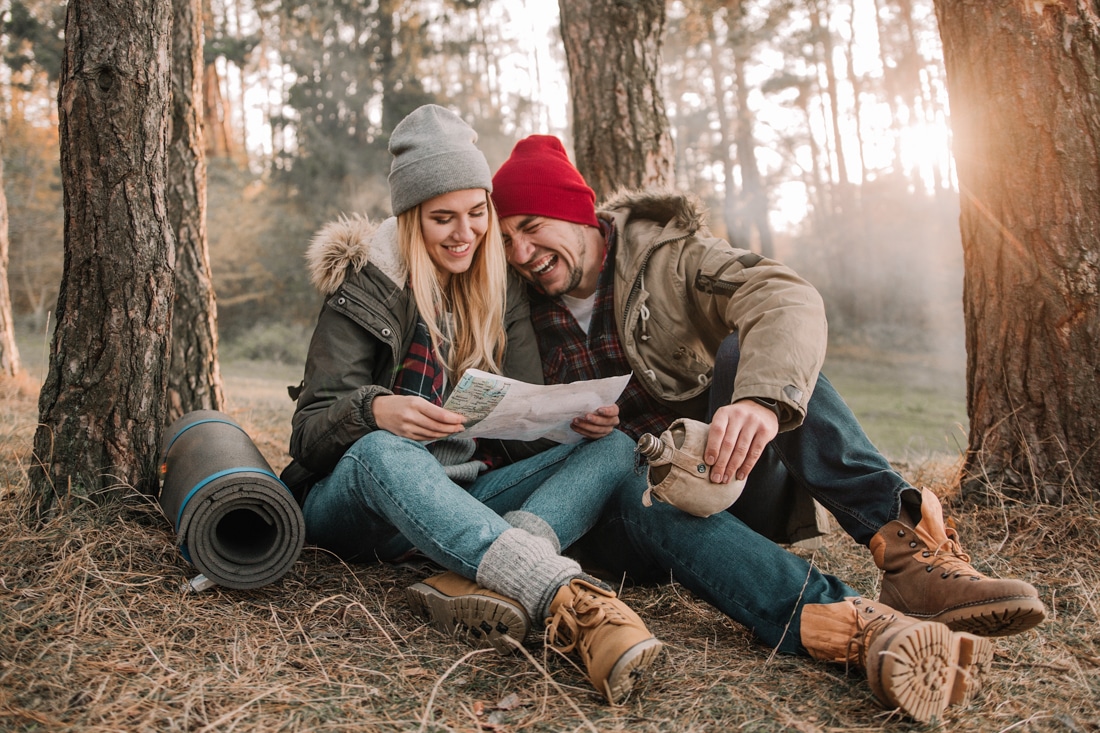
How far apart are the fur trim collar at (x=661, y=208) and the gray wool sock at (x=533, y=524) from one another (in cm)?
109

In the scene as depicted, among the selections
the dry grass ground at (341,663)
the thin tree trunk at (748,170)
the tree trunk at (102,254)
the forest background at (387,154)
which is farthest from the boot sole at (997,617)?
the thin tree trunk at (748,170)

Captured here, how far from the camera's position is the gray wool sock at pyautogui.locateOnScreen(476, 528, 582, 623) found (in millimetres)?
1865

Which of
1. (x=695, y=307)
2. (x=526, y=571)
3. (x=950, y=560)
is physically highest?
(x=695, y=307)

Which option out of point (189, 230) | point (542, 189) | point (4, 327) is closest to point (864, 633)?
point (542, 189)

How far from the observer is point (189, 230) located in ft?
12.6

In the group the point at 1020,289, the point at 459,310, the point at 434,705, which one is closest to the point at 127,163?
the point at 459,310

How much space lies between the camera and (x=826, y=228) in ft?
69.0

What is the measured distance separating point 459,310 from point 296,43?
17.2 meters

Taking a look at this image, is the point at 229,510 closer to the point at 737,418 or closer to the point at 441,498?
the point at 441,498

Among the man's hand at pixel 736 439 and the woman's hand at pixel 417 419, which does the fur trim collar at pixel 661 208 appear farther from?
the woman's hand at pixel 417 419

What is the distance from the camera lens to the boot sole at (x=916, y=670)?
162 cm

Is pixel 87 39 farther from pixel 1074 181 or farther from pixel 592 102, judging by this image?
pixel 1074 181

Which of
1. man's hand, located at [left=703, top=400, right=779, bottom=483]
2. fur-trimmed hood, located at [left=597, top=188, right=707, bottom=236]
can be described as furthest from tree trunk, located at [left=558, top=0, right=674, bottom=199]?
man's hand, located at [left=703, top=400, right=779, bottom=483]

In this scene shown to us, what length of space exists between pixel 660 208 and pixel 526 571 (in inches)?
55.1
